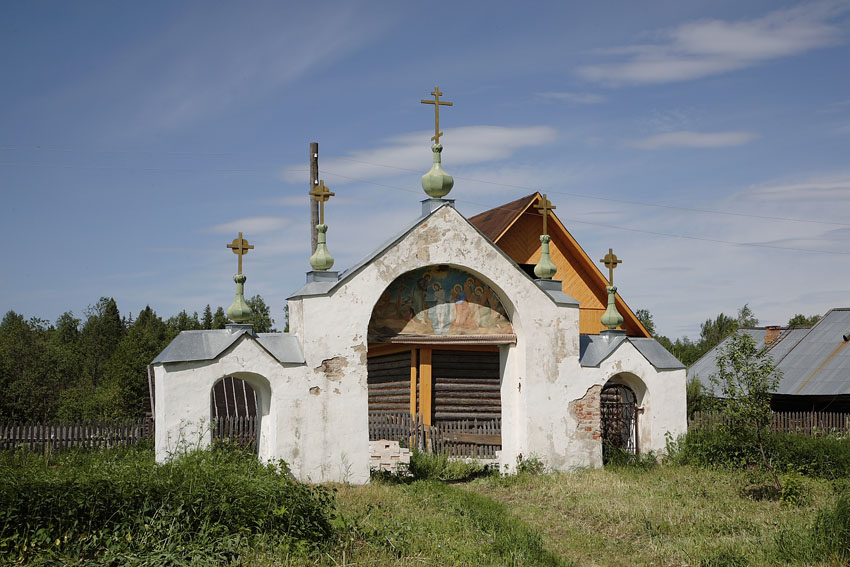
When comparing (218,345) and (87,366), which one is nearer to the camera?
(218,345)

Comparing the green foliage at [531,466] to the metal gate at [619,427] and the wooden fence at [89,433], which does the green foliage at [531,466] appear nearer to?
the metal gate at [619,427]

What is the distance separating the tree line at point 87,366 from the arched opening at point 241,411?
197 inches

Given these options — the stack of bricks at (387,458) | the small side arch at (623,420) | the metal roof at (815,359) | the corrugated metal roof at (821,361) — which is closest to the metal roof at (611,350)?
the small side arch at (623,420)

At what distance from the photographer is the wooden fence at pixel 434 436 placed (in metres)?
17.9

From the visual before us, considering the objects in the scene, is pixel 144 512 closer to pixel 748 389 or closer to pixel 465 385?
pixel 748 389

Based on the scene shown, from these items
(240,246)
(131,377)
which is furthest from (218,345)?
(131,377)

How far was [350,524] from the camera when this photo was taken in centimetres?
977

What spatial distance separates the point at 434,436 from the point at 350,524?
27.4ft

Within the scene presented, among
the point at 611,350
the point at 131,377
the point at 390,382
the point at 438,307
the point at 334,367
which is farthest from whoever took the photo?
the point at 131,377

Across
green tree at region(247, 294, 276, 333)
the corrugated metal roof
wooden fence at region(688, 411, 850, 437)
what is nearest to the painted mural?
wooden fence at region(688, 411, 850, 437)

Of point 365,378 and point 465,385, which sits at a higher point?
point 365,378

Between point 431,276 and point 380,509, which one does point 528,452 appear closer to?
point 431,276

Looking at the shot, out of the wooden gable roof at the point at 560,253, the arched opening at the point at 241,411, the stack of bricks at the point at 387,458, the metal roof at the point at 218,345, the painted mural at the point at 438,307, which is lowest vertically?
the stack of bricks at the point at 387,458

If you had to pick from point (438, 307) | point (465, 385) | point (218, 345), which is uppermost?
point (438, 307)
